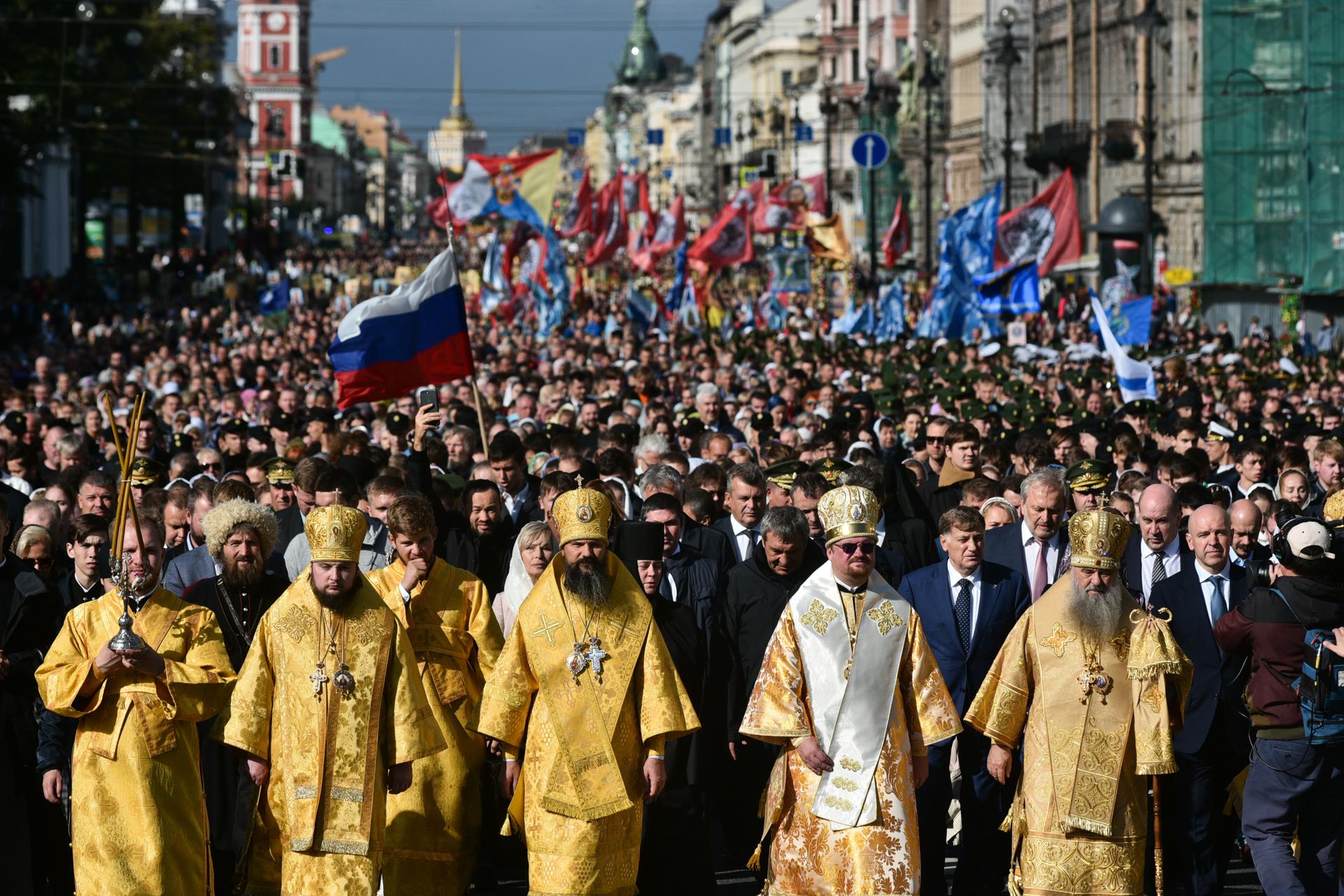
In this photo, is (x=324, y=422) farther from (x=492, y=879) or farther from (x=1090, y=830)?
(x=1090, y=830)

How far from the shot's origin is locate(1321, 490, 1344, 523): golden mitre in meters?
7.88

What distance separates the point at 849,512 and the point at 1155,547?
7.14ft

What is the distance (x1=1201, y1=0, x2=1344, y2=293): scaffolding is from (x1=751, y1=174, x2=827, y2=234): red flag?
6997 mm

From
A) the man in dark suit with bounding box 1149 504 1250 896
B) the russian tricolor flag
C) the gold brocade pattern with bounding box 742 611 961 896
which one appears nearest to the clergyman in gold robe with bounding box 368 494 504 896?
the gold brocade pattern with bounding box 742 611 961 896

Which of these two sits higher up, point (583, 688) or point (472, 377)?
point (472, 377)

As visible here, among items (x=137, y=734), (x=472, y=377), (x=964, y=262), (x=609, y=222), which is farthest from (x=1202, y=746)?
(x=609, y=222)

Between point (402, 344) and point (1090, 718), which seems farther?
point (402, 344)

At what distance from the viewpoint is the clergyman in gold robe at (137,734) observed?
24.1ft

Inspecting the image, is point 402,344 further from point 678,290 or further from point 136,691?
point 678,290

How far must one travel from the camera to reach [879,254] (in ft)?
227

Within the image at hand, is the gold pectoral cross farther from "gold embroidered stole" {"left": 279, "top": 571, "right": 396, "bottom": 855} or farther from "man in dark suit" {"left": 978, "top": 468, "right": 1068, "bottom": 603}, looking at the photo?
"gold embroidered stole" {"left": 279, "top": 571, "right": 396, "bottom": 855}

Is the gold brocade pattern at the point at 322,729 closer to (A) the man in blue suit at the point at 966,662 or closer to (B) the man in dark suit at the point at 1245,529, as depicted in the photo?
(A) the man in blue suit at the point at 966,662

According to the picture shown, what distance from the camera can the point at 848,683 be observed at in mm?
7539

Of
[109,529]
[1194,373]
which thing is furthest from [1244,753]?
[1194,373]
